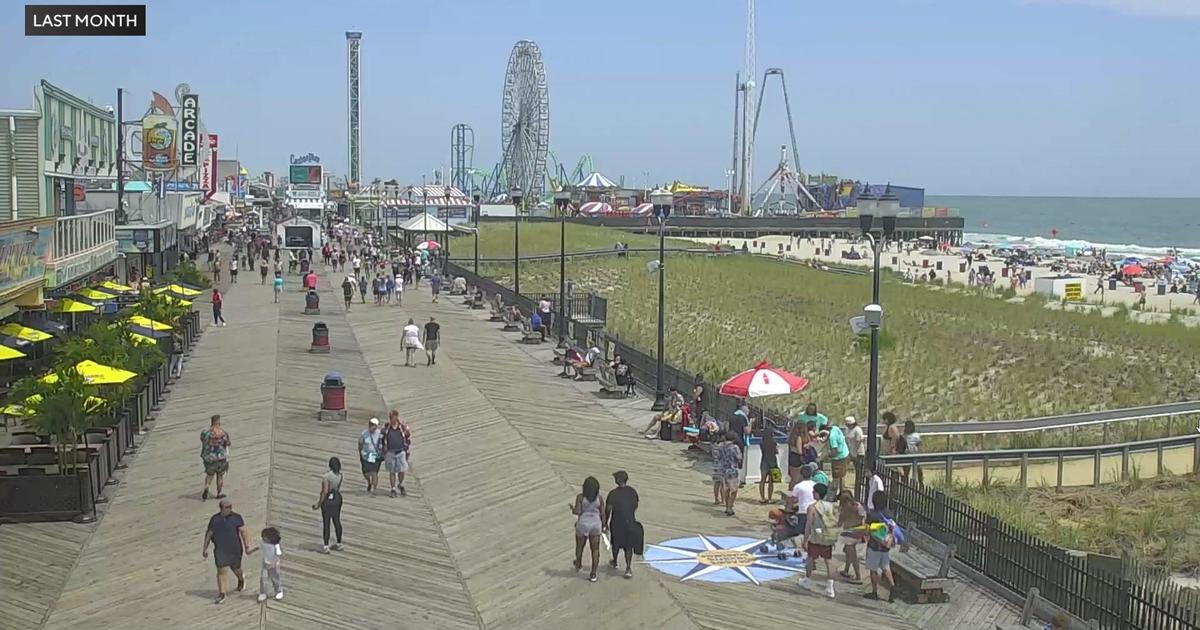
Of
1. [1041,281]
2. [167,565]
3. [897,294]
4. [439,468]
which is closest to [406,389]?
[439,468]

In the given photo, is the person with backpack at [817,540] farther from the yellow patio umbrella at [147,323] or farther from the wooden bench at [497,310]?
the wooden bench at [497,310]

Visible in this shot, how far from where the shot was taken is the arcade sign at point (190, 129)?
5625 cm

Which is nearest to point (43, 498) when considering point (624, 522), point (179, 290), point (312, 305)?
point (624, 522)

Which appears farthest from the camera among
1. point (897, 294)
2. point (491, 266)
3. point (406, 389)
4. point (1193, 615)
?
point (491, 266)

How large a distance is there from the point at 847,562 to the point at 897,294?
42.7 meters

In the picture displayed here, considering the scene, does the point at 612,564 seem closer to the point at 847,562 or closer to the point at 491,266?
the point at 847,562

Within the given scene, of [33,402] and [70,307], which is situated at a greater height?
[70,307]

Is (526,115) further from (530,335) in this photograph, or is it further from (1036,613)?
(1036,613)

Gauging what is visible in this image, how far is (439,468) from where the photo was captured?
18266 millimetres

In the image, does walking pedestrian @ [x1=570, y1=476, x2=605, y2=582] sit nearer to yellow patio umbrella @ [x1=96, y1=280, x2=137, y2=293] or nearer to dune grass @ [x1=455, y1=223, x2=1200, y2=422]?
dune grass @ [x1=455, y1=223, x2=1200, y2=422]

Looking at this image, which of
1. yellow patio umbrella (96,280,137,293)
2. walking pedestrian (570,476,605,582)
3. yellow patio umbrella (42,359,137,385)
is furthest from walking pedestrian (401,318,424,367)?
walking pedestrian (570,476,605,582)

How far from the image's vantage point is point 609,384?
82.8 feet

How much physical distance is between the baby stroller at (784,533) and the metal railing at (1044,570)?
4.16 feet

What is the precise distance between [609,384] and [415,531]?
10598mm
